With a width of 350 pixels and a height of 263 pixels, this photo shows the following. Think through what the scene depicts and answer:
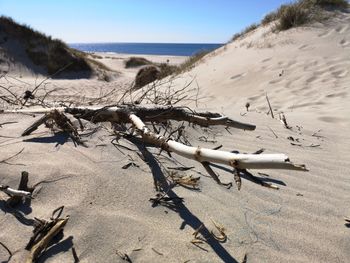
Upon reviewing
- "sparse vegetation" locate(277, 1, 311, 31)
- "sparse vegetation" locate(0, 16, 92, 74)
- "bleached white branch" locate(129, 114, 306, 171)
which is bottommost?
"sparse vegetation" locate(0, 16, 92, 74)

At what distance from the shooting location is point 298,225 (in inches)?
81.7

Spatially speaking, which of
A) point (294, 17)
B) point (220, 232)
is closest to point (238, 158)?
point (220, 232)

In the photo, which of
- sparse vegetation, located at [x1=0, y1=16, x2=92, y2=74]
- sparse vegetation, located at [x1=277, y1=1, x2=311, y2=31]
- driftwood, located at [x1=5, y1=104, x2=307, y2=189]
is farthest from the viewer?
sparse vegetation, located at [x1=0, y1=16, x2=92, y2=74]

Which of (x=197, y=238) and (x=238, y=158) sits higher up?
(x=238, y=158)

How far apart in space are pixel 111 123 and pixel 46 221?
127cm

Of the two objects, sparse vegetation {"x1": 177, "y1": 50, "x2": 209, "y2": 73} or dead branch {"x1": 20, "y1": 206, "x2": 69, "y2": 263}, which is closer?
dead branch {"x1": 20, "y1": 206, "x2": 69, "y2": 263}

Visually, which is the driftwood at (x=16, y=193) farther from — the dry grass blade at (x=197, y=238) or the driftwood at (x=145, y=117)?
the dry grass blade at (x=197, y=238)

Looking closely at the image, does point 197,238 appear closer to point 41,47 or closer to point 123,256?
point 123,256

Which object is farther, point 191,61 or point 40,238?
point 191,61

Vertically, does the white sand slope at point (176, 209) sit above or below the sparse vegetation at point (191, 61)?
above

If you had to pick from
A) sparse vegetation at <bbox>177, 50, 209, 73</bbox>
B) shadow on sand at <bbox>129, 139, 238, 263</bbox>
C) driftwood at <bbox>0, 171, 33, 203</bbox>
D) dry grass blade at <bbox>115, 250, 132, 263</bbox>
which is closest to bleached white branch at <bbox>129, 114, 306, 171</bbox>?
shadow on sand at <bbox>129, 139, 238, 263</bbox>

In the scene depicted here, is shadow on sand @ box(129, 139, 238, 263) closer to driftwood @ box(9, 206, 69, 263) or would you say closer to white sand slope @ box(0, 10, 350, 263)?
white sand slope @ box(0, 10, 350, 263)

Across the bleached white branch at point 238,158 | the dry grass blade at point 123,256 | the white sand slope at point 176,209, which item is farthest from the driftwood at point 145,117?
the dry grass blade at point 123,256

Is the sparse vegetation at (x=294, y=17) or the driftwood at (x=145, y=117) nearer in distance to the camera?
the driftwood at (x=145, y=117)
